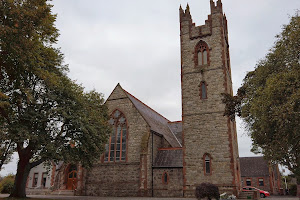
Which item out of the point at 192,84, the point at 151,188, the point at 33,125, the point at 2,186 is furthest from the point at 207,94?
the point at 2,186

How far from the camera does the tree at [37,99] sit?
1441 cm

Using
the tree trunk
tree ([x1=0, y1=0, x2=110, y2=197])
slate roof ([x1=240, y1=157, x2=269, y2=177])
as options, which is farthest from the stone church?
slate roof ([x1=240, y1=157, x2=269, y2=177])

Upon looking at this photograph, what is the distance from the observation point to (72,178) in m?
30.0

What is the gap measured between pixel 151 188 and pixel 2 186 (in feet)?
65.7

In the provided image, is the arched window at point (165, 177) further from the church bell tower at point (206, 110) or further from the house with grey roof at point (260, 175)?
the house with grey roof at point (260, 175)

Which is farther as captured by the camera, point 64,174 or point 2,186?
point 2,186

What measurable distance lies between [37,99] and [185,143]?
13.6m

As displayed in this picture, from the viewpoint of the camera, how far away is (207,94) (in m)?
25.8

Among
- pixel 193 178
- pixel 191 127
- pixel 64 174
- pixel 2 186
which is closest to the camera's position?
pixel 193 178

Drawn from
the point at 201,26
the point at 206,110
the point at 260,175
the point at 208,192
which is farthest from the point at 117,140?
the point at 260,175

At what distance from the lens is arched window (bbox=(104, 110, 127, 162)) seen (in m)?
27.8

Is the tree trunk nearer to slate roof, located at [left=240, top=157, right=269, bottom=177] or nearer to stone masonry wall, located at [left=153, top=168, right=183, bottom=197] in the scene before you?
stone masonry wall, located at [left=153, top=168, right=183, bottom=197]

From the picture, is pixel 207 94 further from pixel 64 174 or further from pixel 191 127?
pixel 64 174

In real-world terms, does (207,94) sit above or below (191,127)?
above
